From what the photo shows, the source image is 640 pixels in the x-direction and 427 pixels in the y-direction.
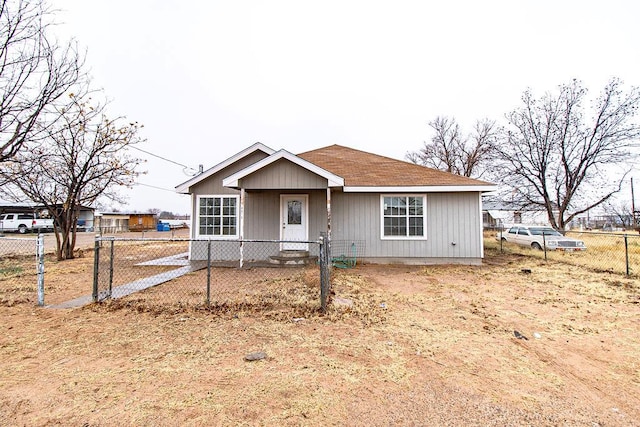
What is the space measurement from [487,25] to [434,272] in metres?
9.84

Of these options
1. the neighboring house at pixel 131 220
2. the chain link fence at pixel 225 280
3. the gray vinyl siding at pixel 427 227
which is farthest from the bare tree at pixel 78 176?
the neighboring house at pixel 131 220

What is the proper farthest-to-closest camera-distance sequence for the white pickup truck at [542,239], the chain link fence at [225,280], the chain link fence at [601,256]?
the white pickup truck at [542,239]
the chain link fence at [601,256]
the chain link fence at [225,280]

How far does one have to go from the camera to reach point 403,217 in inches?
413

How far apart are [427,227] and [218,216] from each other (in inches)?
296

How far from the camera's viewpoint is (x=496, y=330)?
14.0 feet

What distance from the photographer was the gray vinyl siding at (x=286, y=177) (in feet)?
30.2

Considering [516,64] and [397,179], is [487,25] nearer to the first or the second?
[516,64]

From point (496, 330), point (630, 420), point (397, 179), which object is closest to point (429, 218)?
point (397, 179)

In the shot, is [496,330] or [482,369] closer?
[482,369]

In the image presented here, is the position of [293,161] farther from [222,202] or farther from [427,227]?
[427,227]

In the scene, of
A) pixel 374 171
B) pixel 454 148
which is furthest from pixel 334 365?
pixel 454 148

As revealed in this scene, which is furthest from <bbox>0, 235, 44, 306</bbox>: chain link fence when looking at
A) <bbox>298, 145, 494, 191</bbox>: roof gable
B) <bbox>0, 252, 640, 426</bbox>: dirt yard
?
<bbox>298, 145, 494, 191</bbox>: roof gable

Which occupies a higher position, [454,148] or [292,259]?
[454,148]

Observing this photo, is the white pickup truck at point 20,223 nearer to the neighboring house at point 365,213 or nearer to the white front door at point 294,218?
the neighboring house at point 365,213
